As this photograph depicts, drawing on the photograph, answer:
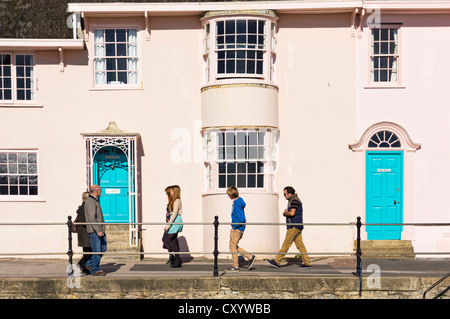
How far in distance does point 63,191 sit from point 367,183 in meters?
7.99

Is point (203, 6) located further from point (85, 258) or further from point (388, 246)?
point (388, 246)

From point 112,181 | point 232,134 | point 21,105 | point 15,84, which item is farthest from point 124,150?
point 15,84

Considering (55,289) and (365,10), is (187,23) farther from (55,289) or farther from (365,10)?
(55,289)

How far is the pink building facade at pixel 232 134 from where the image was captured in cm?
1677

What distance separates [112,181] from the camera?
17.0 meters

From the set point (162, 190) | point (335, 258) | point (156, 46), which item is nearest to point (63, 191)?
point (162, 190)

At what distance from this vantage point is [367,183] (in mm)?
16844

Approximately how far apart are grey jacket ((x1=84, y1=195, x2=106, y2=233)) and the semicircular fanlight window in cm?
766

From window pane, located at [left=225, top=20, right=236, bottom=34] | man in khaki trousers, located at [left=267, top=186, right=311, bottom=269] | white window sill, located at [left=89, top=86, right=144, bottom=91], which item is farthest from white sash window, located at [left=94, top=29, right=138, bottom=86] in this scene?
man in khaki trousers, located at [left=267, top=186, right=311, bottom=269]

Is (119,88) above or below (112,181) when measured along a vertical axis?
above

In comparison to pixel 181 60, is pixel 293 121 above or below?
below

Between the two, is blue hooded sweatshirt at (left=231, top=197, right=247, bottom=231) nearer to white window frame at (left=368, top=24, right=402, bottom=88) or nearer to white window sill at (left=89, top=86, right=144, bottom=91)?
white window sill at (left=89, top=86, right=144, bottom=91)

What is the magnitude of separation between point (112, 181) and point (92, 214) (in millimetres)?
4201

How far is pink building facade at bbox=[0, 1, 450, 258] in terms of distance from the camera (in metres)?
16.8
